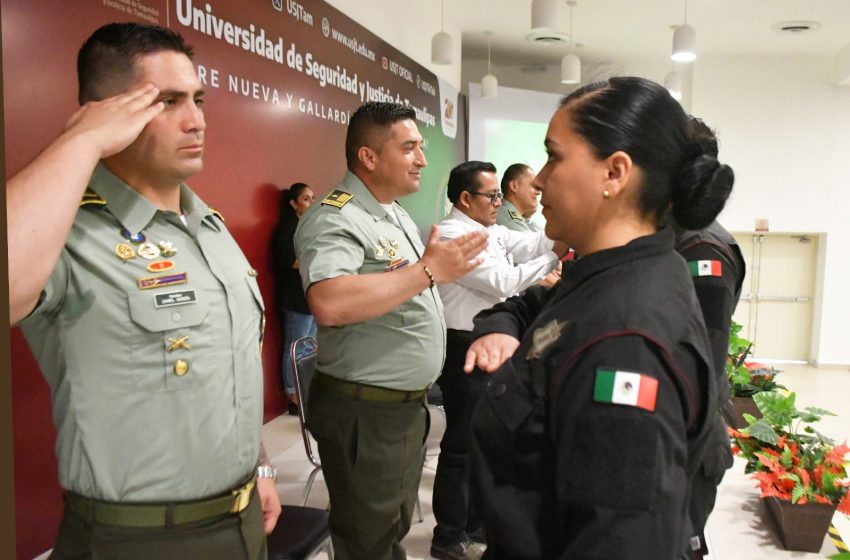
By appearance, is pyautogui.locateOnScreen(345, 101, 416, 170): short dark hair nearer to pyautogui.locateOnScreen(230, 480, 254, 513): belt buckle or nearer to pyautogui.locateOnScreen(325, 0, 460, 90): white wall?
pyautogui.locateOnScreen(230, 480, 254, 513): belt buckle

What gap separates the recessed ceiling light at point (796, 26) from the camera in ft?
23.5

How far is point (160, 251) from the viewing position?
123 centimetres

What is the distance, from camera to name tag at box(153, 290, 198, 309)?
1178 millimetres

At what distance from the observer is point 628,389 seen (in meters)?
0.82

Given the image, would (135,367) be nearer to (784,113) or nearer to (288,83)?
(288,83)

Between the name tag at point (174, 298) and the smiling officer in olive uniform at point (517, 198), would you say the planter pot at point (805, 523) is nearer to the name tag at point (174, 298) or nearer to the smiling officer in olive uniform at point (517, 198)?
the name tag at point (174, 298)

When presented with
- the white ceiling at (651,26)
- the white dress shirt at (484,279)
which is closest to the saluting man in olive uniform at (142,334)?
the white dress shirt at (484,279)

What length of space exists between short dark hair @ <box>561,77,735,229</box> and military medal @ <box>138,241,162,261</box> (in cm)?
78

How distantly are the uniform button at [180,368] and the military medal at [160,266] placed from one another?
17 cm

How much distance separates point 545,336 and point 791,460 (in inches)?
79.7

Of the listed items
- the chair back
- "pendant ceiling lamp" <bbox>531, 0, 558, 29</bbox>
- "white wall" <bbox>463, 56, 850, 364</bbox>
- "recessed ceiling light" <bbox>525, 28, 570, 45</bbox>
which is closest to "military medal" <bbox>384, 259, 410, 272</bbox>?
the chair back

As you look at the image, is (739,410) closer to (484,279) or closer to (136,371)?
(484,279)

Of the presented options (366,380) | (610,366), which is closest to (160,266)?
(610,366)

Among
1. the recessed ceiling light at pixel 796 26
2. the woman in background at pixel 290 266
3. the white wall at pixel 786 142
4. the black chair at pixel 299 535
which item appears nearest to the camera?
the black chair at pixel 299 535
